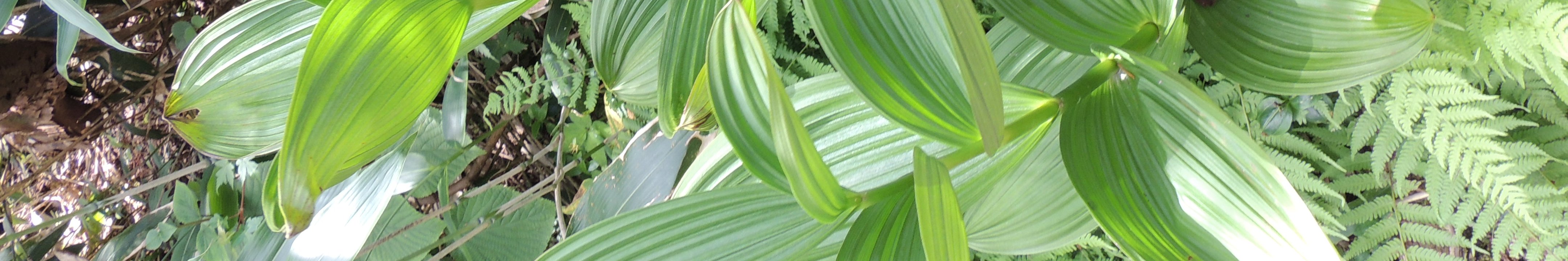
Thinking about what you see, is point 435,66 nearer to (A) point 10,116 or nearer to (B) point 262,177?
(B) point 262,177

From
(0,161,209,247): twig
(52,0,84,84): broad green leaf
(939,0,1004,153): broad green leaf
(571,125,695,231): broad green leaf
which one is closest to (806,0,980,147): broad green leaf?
(939,0,1004,153): broad green leaf

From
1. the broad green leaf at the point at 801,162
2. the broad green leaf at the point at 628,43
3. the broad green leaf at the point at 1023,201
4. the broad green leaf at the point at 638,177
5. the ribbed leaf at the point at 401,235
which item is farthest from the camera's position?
the ribbed leaf at the point at 401,235

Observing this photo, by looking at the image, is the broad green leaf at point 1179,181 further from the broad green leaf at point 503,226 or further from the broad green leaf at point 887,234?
the broad green leaf at point 503,226

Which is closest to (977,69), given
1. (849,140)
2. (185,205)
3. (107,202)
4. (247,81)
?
(849,140)

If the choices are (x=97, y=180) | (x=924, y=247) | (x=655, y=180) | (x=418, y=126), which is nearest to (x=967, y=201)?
(x=924, y=247)

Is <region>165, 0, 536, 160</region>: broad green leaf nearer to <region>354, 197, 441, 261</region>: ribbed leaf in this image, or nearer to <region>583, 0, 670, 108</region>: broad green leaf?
<region>583, 0, 670, 108</region>: broad green leaf

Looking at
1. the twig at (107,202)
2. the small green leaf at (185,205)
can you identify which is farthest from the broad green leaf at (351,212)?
the twig at (107,202)

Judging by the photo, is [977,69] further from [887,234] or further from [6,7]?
[6,7]
